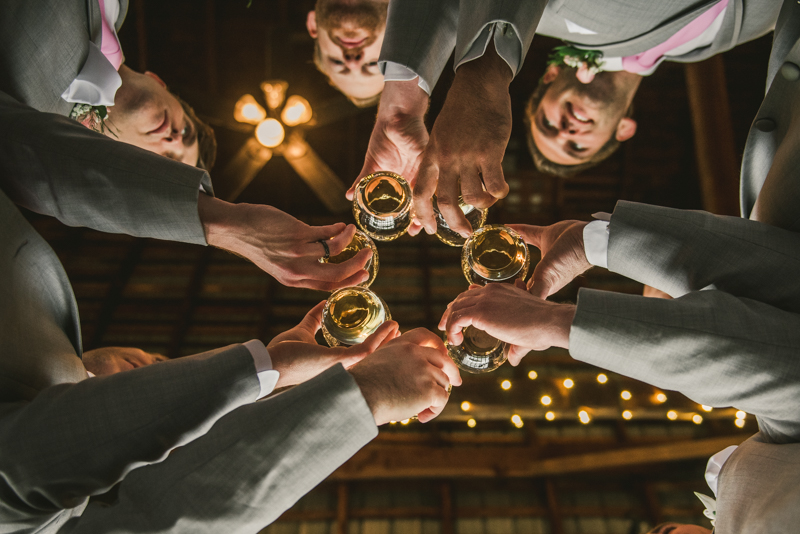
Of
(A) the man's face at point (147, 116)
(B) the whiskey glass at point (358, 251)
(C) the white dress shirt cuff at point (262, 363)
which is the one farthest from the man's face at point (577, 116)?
(C) the white dress shirt cuff at point (262, 363)

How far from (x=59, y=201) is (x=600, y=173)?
217 inches

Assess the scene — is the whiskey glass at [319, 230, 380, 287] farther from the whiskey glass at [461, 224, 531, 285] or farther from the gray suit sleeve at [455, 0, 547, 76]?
the gray suit sleeve at [455, 0, 547, 76]

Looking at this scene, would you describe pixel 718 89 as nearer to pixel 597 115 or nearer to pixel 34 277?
pixel 597 115

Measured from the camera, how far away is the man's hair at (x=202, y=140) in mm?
3097

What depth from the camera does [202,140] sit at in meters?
3.25

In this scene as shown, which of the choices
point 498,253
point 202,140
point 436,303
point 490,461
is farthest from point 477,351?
point 436,303

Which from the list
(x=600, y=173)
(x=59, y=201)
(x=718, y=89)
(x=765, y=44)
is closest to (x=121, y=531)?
(x=59, y=201)

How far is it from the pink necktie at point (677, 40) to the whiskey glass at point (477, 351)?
123cm

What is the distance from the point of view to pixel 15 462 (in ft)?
3.26

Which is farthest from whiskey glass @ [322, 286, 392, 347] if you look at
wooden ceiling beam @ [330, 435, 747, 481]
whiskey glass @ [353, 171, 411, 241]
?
wooden ceiling beam @ [330, 435, 747, 481]

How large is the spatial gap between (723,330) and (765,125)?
698 millimetres

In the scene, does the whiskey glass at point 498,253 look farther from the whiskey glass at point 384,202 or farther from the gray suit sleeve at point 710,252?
the gray suit sleeve at point 710,252

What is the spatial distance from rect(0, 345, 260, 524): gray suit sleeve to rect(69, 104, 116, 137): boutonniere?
88 centimetres

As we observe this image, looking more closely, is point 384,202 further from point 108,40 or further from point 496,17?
point 108,40
